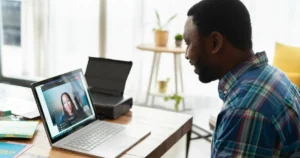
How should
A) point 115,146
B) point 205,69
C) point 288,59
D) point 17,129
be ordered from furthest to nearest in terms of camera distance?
point 288,59 < point 17,129 < point 115,146 < point 205,69

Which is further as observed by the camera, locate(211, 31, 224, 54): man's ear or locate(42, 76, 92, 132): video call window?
locate(42, 76, 92, 132): video call window

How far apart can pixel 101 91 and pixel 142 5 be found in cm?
222

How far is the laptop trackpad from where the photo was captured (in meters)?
1.28

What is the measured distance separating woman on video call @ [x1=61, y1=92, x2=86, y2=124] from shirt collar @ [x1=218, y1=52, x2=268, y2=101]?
0.63 m

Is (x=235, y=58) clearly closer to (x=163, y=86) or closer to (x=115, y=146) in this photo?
(x=115, y=146)

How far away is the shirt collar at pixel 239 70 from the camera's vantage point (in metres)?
1.11

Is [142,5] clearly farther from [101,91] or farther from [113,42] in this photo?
[101,91]

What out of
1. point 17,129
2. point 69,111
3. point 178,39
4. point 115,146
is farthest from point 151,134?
point 178,39

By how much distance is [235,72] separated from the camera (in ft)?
3.67

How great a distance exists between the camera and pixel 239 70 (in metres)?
1.12

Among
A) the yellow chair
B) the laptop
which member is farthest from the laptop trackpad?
the yellow chair

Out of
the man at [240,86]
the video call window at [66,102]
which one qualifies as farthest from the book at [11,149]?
the man at [240,86]

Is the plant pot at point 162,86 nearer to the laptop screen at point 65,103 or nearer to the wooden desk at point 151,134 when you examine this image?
the wooden desk at point 151,134

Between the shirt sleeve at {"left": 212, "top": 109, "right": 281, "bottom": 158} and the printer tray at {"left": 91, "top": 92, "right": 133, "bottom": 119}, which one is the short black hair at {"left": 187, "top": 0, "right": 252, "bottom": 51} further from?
the printer tray at {"left": 91, "top": 92, "right": 133, "bottom": 119}
